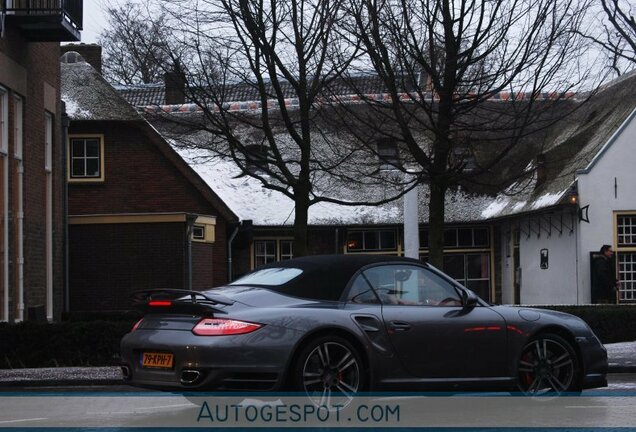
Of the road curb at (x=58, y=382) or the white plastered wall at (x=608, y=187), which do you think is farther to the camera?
the white plastered wall at (x=608, y=187)

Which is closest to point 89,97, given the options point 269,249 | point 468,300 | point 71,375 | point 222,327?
point 269,249

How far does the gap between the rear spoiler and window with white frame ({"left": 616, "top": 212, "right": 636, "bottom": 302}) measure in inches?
957

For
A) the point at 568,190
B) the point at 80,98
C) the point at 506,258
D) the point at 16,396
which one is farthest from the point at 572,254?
the point at 16,396

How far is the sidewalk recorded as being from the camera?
48.0 feet

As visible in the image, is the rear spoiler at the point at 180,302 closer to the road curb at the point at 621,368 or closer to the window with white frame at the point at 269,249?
the road curb at the point at 621,368

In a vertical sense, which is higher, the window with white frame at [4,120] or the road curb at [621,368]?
the window with white frame at [4,120]

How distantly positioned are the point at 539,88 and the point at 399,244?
20.6 meters

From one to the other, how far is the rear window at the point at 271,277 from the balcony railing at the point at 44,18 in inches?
408

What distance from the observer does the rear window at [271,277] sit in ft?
33.2

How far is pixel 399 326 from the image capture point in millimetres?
9961

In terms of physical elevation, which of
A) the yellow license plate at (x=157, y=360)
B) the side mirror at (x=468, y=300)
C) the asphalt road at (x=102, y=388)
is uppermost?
the side mirror at (x=468, y=300)

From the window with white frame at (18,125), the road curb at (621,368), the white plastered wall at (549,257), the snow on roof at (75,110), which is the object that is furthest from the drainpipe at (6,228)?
the white plastered wall at (549,257)

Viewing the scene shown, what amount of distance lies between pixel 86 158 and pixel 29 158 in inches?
482

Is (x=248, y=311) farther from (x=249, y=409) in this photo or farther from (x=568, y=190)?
(x=568, y=190)
